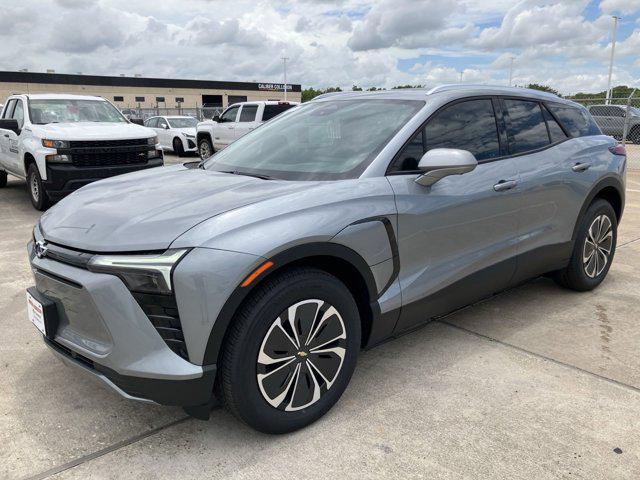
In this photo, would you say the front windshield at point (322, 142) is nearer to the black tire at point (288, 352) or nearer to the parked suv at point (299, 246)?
the parked suv at point (299, 246)

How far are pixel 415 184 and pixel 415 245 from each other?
1.09 ft

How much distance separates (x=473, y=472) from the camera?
2352 mm

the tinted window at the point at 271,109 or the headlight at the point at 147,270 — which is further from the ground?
the tinted window at the point at 271,109

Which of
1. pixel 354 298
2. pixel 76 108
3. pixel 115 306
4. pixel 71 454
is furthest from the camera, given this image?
pixel 76 108

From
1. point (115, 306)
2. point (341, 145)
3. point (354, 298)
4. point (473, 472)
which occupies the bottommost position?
point (473, 472)

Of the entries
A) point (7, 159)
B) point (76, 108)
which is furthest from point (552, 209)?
point (7, 159)

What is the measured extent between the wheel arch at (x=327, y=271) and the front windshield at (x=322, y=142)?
1.58 ft

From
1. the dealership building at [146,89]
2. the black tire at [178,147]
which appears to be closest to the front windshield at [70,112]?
the black tire at [178,147]

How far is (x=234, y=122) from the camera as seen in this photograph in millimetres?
15297

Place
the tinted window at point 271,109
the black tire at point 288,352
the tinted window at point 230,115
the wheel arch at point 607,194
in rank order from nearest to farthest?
the black tire at point 288,352 < the wheel arch at point 607,194 < the tinted window at point 271,109 < the tinted window at point 230,115

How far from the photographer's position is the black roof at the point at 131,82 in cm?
5644

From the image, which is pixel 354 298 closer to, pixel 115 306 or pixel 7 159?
pixel 115 306

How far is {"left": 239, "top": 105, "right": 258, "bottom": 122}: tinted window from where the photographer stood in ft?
48.5

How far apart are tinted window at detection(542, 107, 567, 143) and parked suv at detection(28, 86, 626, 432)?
3.3 inches
